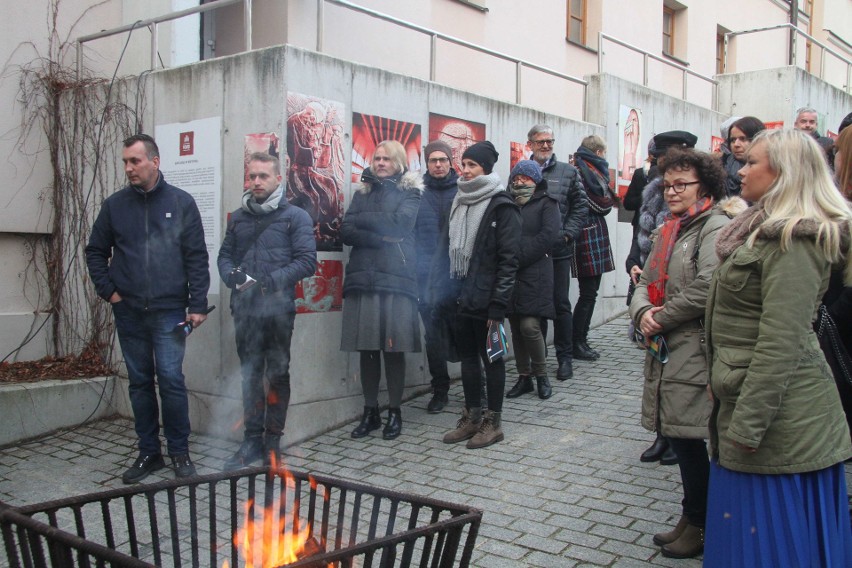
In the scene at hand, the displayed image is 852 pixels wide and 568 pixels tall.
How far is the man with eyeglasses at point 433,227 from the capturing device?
6.42 meters

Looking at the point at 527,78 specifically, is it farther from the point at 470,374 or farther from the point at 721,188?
the point at 721,188

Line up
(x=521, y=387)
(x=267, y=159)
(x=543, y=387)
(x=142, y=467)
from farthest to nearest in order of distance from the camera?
(x=521, y=387) < (x=543, y=387) < (x=267, y=159) < (x=142, y=467)

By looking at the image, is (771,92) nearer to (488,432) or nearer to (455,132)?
(455,132)

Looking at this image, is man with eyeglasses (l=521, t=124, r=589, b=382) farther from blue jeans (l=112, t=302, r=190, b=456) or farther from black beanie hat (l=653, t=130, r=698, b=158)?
blue jeans (l=112, t=302, r=190, b=456)

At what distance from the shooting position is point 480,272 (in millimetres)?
5777

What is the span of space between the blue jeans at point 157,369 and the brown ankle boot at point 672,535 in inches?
122

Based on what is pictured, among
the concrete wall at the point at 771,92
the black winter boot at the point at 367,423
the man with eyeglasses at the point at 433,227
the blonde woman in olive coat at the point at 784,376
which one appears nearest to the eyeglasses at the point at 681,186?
the blonde woman in olive coat at the point at 784,376

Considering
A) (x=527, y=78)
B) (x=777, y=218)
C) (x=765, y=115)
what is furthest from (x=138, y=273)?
(x=765, y=115)

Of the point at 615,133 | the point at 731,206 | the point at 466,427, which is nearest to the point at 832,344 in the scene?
the point at 731,206

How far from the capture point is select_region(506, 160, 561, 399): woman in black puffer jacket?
660 centimetres

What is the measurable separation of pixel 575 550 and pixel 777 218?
201 centimetres

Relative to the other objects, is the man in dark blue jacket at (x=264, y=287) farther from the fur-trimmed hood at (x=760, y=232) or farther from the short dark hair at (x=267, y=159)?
the fur-trimmed hood at (x=760, y=232)

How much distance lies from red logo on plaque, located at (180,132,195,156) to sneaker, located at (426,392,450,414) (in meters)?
2.77

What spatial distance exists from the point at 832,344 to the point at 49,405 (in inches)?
224
